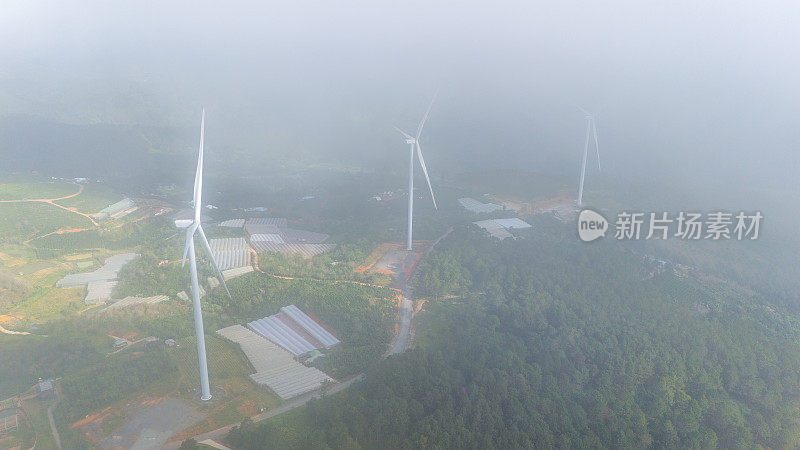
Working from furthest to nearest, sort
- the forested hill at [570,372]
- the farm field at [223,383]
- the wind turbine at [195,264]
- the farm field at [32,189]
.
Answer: the farm field at [32,189], the farm field at [223,383], the forested hill at [570,372], the wind turbine at [195,264]

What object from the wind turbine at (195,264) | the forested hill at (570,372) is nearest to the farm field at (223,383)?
the wind turbine at (195,264)

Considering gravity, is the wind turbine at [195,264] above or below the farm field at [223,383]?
above

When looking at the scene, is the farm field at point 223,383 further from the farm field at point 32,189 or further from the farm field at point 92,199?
the farm field at point 32,189

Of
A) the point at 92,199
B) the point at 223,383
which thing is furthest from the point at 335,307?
the point at 92,199

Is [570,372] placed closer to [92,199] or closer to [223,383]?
[223,383]

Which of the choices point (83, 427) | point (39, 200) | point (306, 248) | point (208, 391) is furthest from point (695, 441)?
point (39, 200)

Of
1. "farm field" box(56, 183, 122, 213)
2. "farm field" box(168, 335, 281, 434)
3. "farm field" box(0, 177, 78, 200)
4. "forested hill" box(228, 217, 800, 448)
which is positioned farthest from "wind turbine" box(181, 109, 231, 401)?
"farm field" box(0, 177, 78, 200)

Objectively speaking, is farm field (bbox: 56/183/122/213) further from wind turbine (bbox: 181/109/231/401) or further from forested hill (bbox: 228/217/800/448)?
wind turbine (bbox: 181/109/231/401)

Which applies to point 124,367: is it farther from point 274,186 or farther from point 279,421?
point 274,186

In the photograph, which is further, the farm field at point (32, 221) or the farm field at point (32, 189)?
the farm field at point (32, 189)
